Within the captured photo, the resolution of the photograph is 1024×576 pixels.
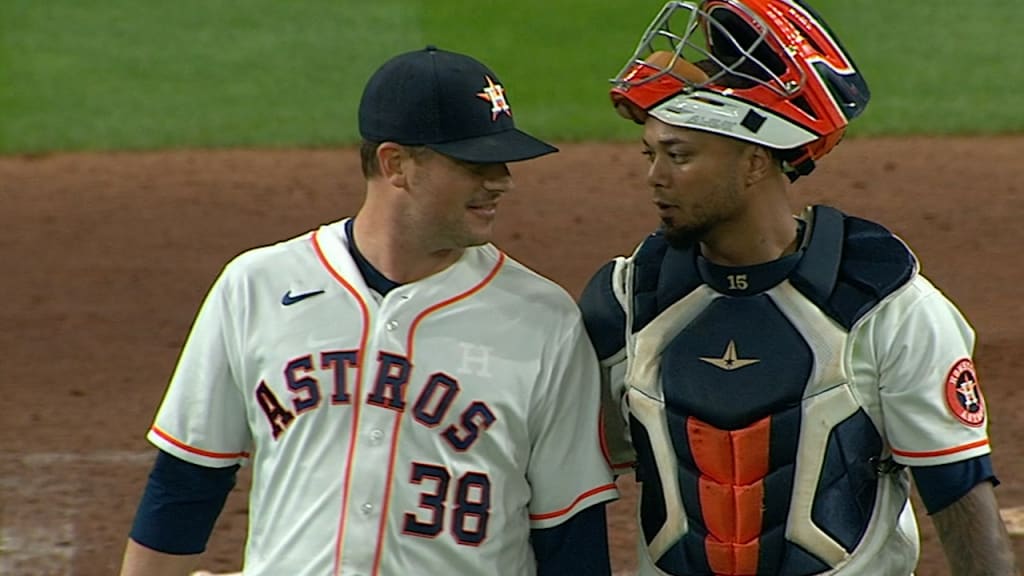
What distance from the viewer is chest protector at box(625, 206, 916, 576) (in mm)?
2963

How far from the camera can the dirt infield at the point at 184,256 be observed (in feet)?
18.1

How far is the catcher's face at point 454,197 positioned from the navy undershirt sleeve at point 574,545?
0.50m

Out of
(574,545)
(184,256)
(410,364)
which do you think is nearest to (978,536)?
(574,545)

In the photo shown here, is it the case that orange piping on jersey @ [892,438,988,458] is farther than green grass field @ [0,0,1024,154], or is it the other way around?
green grass field @ [0,0,1024,154]

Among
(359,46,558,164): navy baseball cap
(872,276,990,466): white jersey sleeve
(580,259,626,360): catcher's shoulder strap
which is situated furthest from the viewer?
(580,259,626,360): catcher's shoulder strap

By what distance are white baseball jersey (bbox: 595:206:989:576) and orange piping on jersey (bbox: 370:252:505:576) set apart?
9.7 inches

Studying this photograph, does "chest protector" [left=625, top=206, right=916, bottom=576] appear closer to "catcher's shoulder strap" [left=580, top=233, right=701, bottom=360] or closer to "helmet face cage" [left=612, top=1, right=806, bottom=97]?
"catcher's shoulder strap" [left=580, top=233, right=701, bottom=360]

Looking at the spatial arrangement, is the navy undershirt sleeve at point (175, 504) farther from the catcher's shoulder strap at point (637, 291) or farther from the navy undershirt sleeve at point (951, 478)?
the navy undershirt sleeve at point (951, 478)

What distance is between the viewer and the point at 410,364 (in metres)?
3.02

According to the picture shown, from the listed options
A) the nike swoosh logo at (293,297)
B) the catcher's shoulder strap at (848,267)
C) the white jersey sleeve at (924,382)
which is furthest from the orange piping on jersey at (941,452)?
the nike swoosh logo at (293,297)

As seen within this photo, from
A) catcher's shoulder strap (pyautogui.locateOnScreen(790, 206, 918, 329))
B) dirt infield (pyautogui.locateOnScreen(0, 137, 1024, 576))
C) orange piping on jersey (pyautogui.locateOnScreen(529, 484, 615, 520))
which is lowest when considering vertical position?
dirt infield (pyautogui.locateOnScreen(0, 137, 1024, 576))

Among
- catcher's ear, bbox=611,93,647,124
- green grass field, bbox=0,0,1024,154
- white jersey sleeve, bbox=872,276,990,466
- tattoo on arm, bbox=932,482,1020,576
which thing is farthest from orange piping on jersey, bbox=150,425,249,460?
green grass field, bbox=0,0,1024,154

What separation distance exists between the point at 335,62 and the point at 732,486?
31.4 ft

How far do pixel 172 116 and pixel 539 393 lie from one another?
8416 millimetres
